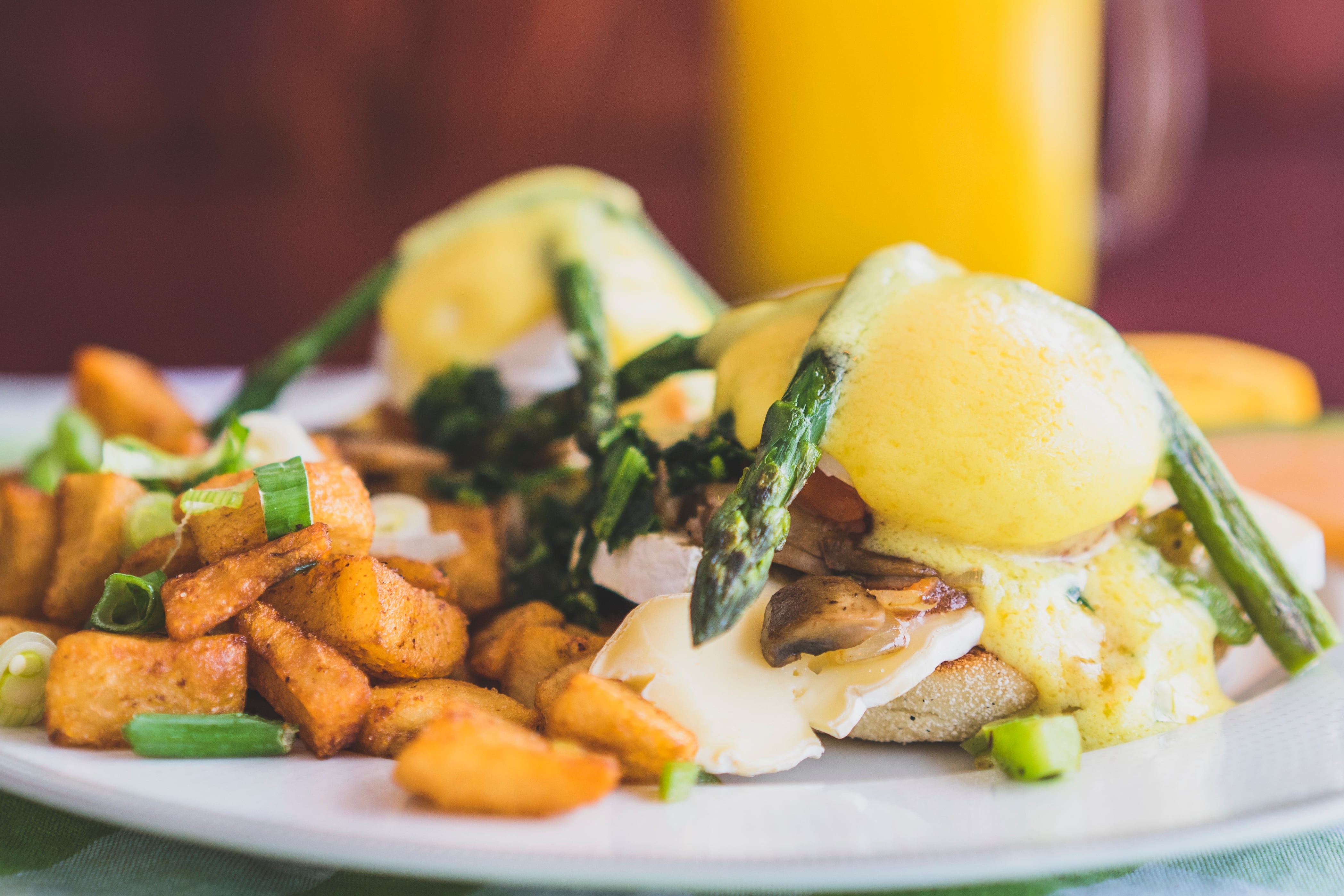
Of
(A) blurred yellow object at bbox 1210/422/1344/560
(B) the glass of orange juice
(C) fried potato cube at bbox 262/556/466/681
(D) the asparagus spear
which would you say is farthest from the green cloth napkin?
(B) the glass of orange juice

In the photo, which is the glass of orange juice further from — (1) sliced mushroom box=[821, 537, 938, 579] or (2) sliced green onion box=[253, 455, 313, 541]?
(2) sliced green onion box=[253, 455, 313, 541]

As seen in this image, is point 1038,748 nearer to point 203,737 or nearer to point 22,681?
point 203,737

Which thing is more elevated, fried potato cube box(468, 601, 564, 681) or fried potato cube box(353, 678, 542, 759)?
fried potato cube box(353, 678, 542, 759)

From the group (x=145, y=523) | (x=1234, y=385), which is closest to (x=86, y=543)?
(x=145, y=523)

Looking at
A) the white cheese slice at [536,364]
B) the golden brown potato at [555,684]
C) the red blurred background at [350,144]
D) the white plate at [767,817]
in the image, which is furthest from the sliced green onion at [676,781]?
the red blurred background at [350,144]

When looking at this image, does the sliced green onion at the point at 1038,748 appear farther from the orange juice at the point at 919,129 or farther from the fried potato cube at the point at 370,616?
the orange juice at the point at 919,129

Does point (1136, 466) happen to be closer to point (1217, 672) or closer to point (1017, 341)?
point (1017, 341)

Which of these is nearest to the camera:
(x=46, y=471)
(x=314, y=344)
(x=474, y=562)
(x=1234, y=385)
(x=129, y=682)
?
(x=129, y=682)
